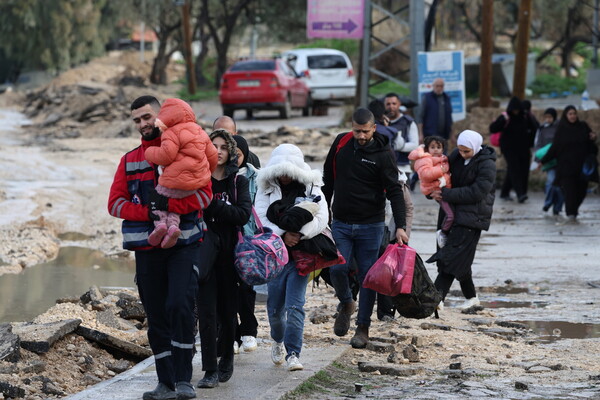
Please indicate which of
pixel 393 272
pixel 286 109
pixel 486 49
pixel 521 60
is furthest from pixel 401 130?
pixel 286 109

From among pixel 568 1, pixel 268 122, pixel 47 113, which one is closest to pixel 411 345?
pixel 268 122

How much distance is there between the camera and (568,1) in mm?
49000

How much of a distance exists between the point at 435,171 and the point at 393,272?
1933 millimetres

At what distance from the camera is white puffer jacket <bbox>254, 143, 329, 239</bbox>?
7832 mm

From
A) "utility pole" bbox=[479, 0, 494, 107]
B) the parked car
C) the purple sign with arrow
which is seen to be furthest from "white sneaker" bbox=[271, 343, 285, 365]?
the parked car

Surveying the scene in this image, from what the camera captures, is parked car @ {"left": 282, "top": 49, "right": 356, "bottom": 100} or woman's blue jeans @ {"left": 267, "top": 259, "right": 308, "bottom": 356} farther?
→ parked car @ {"left": 282, "top": 49, "right": 356, "bottom": 100}

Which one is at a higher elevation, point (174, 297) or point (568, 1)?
point (568, 1)

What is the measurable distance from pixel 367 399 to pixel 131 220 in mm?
1840

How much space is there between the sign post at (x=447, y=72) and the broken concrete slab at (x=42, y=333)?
14730 millimetres

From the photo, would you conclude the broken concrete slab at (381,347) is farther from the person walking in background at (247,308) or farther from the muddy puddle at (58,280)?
the muddy puddle at (58,280)

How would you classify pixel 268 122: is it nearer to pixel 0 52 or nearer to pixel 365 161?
pixel 365 161

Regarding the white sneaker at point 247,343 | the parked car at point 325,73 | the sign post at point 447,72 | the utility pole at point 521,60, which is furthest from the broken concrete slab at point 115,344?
the parked car at point 325,73

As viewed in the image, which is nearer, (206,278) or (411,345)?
(206,278)

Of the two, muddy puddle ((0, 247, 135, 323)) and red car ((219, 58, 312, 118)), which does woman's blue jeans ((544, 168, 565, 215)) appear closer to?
muddy puddle ((0, 247, 135, 323))
